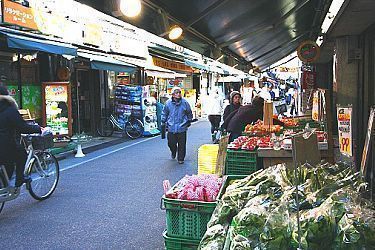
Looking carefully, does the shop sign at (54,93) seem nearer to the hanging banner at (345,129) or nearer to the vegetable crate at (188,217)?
the hanging banner at (345,129)

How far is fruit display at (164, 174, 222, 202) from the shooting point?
3304mm

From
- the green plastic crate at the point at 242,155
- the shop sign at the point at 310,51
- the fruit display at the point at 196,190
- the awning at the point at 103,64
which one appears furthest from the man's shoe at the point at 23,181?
the shop sign at the point at 310,51

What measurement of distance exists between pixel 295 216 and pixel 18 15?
9792 millimetres

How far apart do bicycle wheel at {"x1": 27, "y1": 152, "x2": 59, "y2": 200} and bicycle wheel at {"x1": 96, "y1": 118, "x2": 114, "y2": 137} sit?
8.71 m

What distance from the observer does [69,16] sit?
13758 millimetres

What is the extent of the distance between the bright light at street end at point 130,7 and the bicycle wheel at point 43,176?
3474 millimetres

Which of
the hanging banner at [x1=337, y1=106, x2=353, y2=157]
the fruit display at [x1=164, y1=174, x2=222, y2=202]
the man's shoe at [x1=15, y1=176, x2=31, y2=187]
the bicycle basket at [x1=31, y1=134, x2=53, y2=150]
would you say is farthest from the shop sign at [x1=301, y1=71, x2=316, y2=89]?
the fruit display at [x1=164, y1=174, x2=222, y2=202]

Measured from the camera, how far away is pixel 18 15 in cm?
1009

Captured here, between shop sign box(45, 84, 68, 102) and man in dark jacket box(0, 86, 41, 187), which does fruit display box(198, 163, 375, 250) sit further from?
shop sign box(45, 84, 68, 102)

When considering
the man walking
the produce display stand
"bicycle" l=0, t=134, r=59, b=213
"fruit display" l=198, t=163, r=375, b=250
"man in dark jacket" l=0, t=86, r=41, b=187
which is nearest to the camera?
"fruit display" l=198, t=163, r=375, b=250

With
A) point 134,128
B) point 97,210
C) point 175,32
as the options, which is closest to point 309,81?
point 134,128

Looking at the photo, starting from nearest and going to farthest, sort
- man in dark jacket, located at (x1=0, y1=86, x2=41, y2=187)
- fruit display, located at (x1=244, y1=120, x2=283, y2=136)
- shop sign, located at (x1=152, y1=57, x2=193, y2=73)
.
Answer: man in dark jacket, located at (x1=0, y1=86, x2=41, y2=187) < fruit display, located at (x1=244, y1=120, x2=283, y2=136) < shop sign, located at (x1=152, y1=57, x2=193, y2=73)

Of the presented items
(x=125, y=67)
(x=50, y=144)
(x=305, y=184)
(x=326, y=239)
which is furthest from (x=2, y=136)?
(x=125, y=67)

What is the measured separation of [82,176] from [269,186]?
6.77 metres
